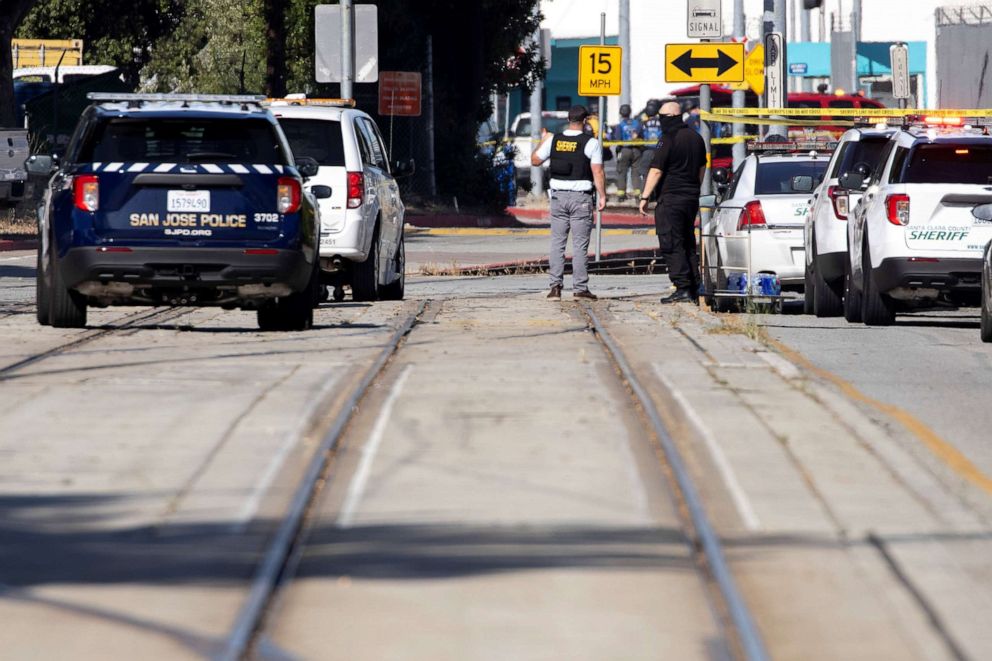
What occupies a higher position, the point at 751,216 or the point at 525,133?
the point at 525,133

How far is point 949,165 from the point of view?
1591cm

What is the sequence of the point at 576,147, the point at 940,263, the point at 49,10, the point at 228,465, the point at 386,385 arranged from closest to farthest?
1. the point at 228,465
2. the point at 386,385
3. the point at 940,263
4. the point at 576,147
5. the point at 49,10

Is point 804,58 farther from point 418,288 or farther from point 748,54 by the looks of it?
point 418,288

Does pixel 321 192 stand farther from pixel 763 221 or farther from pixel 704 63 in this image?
pixel 704 63

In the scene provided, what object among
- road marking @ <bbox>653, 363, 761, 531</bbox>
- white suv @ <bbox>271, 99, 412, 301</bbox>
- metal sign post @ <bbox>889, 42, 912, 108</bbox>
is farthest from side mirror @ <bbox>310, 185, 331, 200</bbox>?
metal sign post @ <bbox>889, 42, 912, 108</bbox>

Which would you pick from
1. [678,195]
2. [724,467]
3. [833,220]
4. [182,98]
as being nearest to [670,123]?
[678,195]

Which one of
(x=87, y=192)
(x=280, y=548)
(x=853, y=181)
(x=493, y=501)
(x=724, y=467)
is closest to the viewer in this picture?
(x=280, y=548)

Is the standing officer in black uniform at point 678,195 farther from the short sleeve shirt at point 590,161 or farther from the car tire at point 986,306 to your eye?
the car tire at point 986,306

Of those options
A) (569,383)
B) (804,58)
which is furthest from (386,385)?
(804,58)

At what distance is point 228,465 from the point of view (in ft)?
26.9

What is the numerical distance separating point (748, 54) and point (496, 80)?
1307 centimetres

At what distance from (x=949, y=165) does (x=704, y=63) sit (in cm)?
658

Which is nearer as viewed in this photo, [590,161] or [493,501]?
[493,501]

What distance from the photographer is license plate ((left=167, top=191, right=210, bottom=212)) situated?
1375 centimetres
